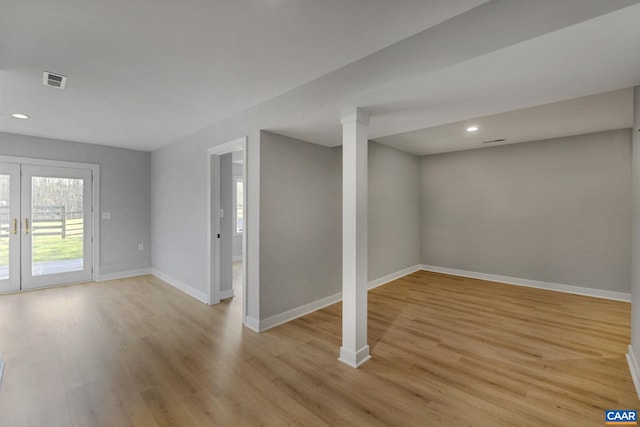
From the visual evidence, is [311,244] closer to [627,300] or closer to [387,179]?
[387,179]

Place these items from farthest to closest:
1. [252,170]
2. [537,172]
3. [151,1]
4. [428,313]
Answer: [537,172], [428,313], [252,170], [151,1]

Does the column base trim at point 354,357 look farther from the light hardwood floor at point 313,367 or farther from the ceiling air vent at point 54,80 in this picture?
the ceiling air vent at point 54,80

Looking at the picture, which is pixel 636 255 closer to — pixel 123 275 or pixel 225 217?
pixel 225 217

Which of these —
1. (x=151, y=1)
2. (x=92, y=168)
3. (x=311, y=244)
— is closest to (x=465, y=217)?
(x=311, y=244)

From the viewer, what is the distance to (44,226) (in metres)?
4.59

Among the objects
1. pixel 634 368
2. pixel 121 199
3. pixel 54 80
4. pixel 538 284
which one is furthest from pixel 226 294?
pixel 538 284

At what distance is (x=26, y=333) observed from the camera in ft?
9.83

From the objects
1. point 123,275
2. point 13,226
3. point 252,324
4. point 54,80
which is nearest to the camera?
point 54,80

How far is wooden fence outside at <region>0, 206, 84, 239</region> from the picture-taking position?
14.0ft

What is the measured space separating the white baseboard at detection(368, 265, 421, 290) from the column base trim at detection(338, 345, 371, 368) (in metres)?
2.10

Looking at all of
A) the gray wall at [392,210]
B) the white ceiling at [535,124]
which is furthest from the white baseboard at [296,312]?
the white ceiling at [535,124]

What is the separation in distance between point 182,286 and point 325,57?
4.14m

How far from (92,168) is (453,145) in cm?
655

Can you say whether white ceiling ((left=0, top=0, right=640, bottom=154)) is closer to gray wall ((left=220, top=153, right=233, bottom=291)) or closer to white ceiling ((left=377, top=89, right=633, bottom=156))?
white ceiling ((left=377, top=89, right=633, bottom=156))
